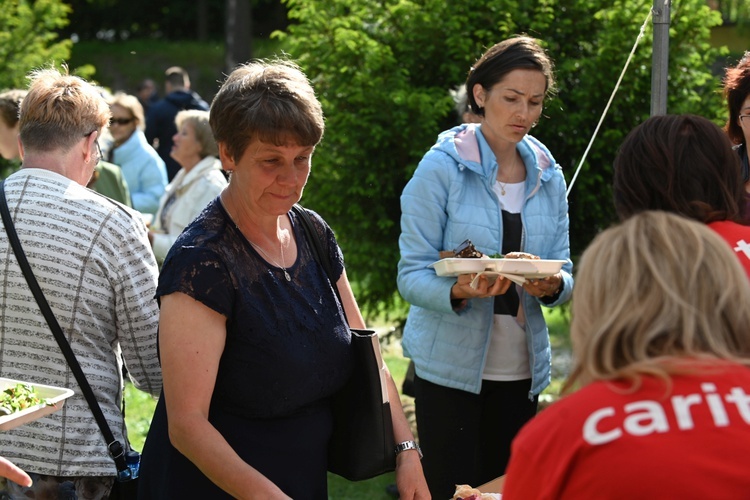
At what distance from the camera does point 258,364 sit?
254 cm

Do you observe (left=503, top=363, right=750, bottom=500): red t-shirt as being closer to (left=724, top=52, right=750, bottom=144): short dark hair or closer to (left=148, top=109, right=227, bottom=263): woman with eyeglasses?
(left=724, top=52, right=750, bottom=144): short dark hair

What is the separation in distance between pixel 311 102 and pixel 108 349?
996mm

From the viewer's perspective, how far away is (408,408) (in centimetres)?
688

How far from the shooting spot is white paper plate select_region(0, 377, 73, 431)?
2.46 metres

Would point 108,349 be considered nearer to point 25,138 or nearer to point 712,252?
point 25,138

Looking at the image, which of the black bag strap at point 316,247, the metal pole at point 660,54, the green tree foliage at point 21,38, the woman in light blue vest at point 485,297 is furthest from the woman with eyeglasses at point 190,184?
the green tree foliage at point 21,38

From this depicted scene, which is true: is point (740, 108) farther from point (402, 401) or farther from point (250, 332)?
point (402, 401)

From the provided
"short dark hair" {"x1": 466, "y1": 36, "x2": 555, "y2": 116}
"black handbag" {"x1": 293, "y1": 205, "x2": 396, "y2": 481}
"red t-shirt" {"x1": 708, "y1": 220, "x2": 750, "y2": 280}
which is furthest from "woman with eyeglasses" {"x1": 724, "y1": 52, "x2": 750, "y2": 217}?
"black handbag" {"x1": 293, "y1": 205, "x2": 396, "y2": 481}

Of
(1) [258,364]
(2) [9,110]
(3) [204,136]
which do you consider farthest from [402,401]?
(1) [258,364]

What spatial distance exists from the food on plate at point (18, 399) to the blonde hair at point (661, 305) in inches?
59.8

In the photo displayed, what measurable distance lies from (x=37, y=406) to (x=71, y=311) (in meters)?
0.41

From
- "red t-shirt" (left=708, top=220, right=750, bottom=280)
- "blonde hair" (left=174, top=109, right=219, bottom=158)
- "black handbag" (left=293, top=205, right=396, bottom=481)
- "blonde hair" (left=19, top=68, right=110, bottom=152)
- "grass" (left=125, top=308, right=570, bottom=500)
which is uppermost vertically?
"blonde hair" (left=19, top=68, right=110, bottom=152)

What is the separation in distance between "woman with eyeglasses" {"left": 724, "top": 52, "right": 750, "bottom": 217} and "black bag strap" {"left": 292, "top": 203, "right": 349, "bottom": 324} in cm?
168

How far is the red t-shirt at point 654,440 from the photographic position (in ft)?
5.22
